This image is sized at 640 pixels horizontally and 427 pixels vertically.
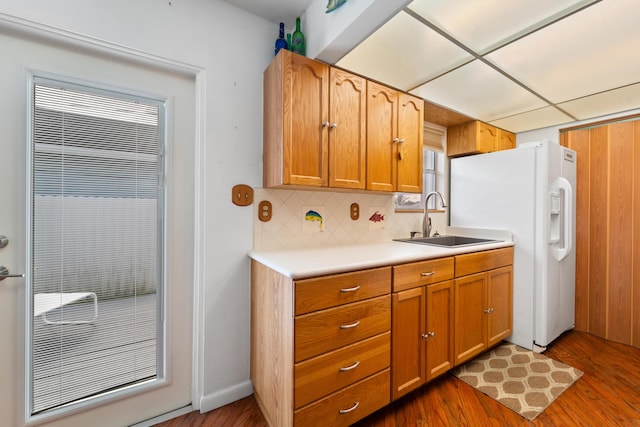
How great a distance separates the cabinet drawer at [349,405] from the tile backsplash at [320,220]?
875 millimetres

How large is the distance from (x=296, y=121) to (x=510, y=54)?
1.44 meters

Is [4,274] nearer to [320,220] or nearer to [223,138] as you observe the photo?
[223,138]

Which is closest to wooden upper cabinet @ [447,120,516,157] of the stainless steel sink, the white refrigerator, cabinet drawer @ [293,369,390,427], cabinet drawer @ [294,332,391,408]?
the white refrigerator

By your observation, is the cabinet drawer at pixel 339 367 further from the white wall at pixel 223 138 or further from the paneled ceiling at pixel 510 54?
the paneled ceiling at pixel 510 54

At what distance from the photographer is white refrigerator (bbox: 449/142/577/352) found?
2.14 meters

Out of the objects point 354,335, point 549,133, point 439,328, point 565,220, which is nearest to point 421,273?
point 439,328

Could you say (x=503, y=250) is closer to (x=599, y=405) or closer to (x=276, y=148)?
(x=599, y=405)

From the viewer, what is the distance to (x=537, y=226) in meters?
2.16

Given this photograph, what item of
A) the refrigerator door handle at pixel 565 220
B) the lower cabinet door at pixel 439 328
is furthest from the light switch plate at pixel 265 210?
the refrigerator door handle at pixel 565 220

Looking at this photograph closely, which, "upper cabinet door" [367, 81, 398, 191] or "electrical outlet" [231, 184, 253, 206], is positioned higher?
"upper cabinet door" [367, 81, 398, 191]

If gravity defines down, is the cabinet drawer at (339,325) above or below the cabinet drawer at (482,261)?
below

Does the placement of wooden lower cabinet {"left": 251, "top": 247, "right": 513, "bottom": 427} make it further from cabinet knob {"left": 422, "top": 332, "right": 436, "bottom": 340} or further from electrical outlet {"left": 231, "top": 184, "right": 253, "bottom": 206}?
electrical outlet {"left": 231, "top": 184, "right": 253, "bottom": 206}

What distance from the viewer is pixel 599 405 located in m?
1.56

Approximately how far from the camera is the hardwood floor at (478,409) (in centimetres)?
143
